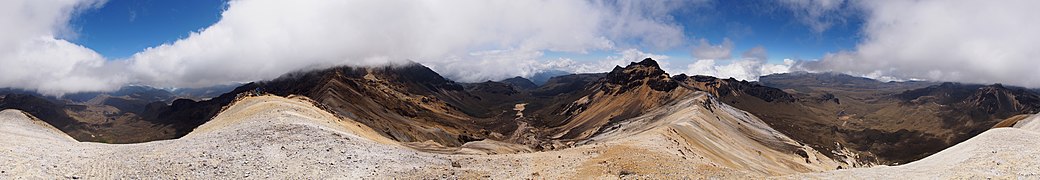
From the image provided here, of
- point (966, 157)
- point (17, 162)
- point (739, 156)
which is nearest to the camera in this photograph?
point (17, 162)

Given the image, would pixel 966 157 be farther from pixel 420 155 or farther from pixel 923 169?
pixel 420 155

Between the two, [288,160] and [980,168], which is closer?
[980,168]

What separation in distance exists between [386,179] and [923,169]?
38686 mm

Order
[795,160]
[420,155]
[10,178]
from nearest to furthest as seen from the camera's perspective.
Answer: [10,178]
[420,155]
[795,160]

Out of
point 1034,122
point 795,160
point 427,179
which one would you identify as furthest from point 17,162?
point 1034,122

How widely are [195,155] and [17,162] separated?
10.0 metres

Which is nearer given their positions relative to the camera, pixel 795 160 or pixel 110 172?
pixel 110 172

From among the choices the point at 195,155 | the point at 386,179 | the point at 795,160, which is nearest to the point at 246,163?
the point at 195,155

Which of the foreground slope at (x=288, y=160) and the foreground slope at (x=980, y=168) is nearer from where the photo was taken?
the foreground slope at (x=980, y=168)

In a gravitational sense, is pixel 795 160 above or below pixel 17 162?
below

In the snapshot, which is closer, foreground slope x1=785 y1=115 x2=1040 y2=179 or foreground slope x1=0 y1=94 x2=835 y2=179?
foreground slope x1=785 y1=115 x2=1040 y2=179

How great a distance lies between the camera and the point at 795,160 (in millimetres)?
133125

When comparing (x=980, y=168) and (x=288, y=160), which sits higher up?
(x=288, y=160)

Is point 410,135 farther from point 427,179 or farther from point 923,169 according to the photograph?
point 923,169
